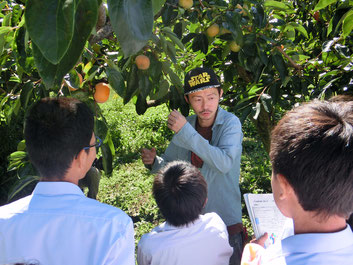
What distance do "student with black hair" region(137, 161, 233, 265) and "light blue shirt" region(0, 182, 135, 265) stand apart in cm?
42

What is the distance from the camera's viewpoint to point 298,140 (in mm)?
795

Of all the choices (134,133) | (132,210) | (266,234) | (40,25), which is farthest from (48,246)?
(134,133)

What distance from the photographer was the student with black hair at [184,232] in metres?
1.40

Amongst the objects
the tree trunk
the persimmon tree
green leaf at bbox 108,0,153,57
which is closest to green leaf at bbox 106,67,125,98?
the persimmon tree

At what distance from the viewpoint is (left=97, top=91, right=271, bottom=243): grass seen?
12.8ft

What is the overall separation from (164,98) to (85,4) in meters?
1.34

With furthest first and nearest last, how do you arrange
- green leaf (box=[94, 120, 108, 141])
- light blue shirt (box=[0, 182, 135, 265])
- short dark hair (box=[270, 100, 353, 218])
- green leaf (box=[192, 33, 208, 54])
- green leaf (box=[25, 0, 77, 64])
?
green leaf (box=[192, 33, 208, 54])
green leaf (box=[94, 120, 108, 141])
light blue shirt (box=[0, 182, 135, 265])
short dark hair (box=[270, 100, 353, 218])
green leaf (box=[25, 0, 77, 64])

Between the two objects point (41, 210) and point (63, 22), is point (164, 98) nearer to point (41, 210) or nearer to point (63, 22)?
point (41, 210)

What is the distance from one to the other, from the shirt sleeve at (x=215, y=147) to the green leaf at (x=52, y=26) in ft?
3.74

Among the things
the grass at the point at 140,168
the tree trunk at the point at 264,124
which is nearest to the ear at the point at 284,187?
the tree trunk at the point at 264,124

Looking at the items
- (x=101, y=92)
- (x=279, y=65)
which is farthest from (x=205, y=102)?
(x=101, y=92)

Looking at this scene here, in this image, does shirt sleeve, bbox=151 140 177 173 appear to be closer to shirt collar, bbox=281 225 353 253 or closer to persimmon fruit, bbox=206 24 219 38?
persimmon fruit, bbox=206 24 219 38

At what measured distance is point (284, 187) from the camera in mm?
849

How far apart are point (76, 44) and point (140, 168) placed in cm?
453
